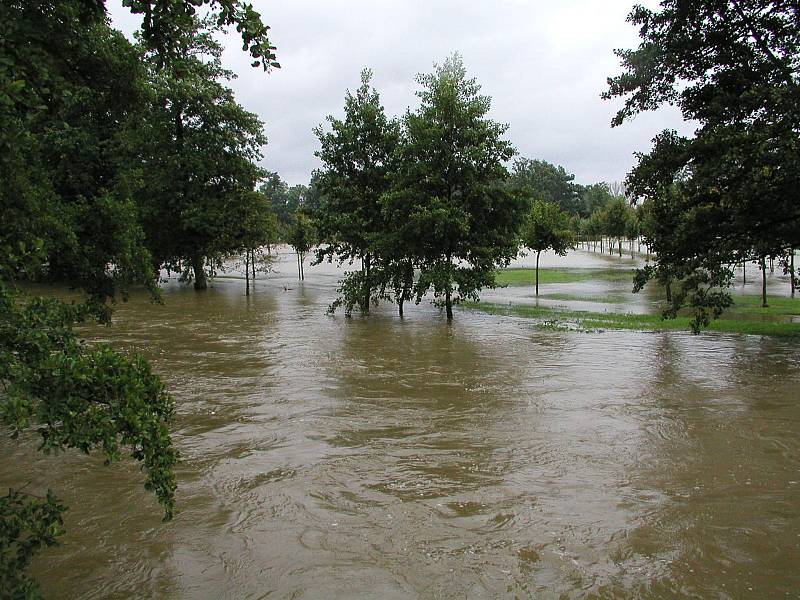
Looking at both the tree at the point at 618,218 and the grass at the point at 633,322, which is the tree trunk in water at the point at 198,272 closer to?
the grass at the point at 633,322

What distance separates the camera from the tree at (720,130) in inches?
421

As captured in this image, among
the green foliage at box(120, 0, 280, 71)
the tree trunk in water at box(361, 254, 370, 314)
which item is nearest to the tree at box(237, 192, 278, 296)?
the tree trunk in water at box(361, 254, 370, 314)

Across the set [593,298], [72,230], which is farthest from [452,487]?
[593,298]

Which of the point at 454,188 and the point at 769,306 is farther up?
the point at 454,188

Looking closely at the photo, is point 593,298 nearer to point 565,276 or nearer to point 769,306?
point 769,306

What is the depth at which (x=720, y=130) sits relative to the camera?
11.0 meters

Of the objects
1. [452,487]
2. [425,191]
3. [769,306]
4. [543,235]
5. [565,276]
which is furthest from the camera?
[565,276]

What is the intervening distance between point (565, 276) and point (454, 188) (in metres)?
26.5

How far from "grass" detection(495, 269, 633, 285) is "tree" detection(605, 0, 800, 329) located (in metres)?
21.9

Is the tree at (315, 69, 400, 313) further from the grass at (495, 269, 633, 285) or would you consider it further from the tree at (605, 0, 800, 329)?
the grass at (495, 269, 633, 285)

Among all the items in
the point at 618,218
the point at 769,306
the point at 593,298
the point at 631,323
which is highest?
the point at 618,218

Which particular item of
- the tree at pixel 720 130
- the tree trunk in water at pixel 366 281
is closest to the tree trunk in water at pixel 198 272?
the tree trunk in water at pixel 366 281

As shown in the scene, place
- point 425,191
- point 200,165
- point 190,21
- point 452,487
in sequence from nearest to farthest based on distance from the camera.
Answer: point 190,21, point 452,487, point 425,191, point 200,165

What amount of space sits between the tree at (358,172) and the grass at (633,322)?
5919mm
